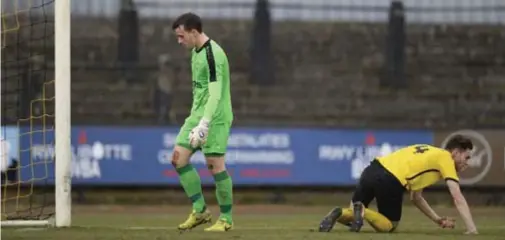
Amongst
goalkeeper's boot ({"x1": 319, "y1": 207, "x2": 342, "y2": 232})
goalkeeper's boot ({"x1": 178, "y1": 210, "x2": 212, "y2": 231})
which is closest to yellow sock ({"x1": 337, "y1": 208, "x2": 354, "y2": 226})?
goalkeeper's boot ({"x1": 319, "y1": 207, "x2": 342, "y2": 232})

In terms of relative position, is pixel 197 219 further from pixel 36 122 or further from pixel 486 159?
pixel 486 159

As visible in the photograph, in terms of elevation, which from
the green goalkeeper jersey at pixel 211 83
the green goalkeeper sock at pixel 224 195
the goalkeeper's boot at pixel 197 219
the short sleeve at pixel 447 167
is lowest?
the goalkeeper's boot at pixel 197 219

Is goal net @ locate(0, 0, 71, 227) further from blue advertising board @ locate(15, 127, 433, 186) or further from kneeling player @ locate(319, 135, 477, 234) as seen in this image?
kneeling player @ locate(319, 135, 477, 234)

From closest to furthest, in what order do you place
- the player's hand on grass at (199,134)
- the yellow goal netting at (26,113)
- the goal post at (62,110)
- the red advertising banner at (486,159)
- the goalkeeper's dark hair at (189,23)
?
the player's hand on grass at (199,134)
the goalkeeper's dark hair at (189,23)
the goal post at (62,110)
the yellow goal netting at (26,113)
the red advertising banner at (486,159)

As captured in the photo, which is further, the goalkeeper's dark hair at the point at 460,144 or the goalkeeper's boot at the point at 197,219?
the goalkeeper's boot at the point at 197,219

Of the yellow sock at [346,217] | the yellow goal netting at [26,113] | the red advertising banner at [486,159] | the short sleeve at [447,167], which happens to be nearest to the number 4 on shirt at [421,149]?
the short sleeve at [447,167]

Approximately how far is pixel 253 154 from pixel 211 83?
10.1m

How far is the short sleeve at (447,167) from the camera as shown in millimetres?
10211

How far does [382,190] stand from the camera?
34.9 ft

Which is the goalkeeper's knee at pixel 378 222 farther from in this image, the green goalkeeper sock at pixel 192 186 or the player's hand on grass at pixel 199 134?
the player's hand on grass at pixel 199 134

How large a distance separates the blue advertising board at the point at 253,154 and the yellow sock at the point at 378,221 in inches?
374

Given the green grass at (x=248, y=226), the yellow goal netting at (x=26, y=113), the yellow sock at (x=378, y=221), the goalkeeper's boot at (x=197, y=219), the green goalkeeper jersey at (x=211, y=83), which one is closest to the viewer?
the green grass at (x=248, y=226)

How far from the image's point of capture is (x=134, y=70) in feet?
74.9

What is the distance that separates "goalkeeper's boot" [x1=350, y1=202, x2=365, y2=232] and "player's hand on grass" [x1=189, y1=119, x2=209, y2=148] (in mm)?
1533
